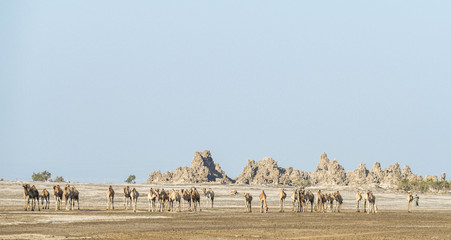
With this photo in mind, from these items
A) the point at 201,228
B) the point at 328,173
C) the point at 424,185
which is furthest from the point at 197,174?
the point at 201,228

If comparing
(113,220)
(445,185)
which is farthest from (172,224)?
(445,185)

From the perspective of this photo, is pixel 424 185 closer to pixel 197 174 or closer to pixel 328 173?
pixel 328 173

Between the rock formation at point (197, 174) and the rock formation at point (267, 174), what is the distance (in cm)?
426

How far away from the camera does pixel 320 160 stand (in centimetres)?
16775

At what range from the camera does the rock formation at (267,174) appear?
6206 inches

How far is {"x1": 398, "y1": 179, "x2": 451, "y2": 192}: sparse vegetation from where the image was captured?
132250 mm

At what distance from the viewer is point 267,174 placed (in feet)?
524

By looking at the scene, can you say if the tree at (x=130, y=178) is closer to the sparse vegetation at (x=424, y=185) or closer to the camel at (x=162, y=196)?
the sparse vegetation at (x=424, y=185)

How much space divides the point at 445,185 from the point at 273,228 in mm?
108017

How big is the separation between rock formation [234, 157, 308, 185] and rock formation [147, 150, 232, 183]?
168 inches

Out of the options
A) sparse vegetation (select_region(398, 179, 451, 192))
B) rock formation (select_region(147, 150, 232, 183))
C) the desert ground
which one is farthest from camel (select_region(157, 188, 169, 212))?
rock formation (select_region(147, 150, 232, 183))

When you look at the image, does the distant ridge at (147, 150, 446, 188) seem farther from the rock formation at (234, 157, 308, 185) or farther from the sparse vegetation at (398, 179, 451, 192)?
the sparse vegetation at (398, 179, 451, 192)

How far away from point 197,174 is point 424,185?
4518cm

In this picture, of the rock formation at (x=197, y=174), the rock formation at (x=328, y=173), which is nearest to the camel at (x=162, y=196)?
the rock formation at (x=197, y=174)
